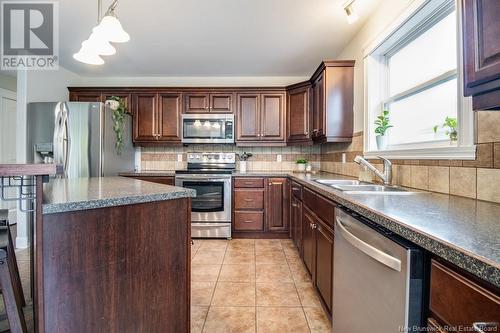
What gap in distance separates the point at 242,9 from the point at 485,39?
193cm

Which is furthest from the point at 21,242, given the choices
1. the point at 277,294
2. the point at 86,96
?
the point at 277,294

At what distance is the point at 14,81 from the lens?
4496mm

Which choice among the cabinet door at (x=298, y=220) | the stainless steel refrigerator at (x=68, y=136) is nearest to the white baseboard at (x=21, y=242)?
the stainless steel refrigerator at (x=68, y=136)

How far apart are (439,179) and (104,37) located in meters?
2.23

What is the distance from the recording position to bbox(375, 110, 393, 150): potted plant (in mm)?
2168

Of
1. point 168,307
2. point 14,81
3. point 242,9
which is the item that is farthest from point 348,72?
point 14,81

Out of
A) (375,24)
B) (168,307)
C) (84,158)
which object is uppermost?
(375,24)

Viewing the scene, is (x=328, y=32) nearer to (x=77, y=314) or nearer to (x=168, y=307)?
(x=168, y=307)

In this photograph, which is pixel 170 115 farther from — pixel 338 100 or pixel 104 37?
pixel 338 100

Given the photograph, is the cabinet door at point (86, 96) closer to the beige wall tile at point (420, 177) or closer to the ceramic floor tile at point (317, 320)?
the ceramic floor tile at point (317, 320)

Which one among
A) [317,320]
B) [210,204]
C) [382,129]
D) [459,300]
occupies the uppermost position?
[382,129]

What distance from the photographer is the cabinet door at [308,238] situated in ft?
6.59

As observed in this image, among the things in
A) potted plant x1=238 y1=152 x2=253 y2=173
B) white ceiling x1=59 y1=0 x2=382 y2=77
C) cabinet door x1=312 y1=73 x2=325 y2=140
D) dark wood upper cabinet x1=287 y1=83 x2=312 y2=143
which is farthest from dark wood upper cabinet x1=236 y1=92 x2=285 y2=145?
cabinet door x1=312 y1=73 x2=325 y2=140

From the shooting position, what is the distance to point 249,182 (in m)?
3.43
